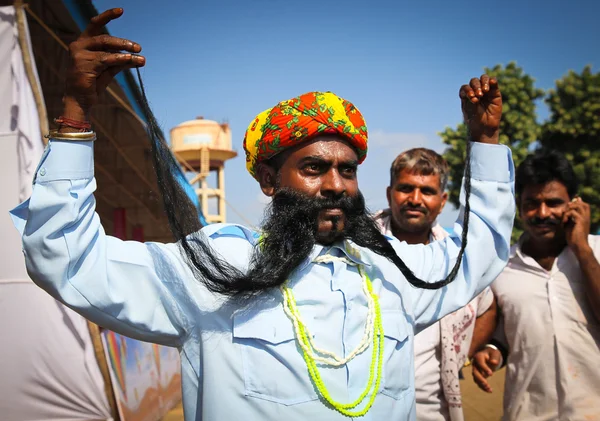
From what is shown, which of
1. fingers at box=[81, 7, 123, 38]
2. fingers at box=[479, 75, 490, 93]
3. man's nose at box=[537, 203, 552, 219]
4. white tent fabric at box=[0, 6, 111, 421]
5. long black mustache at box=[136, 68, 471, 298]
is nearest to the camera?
fingers at box=[81, 7, 123, 38]

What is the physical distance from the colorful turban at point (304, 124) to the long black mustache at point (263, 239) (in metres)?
0.20

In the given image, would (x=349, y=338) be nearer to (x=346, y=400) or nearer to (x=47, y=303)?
(x=346, y=400)

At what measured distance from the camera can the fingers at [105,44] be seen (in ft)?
4.75

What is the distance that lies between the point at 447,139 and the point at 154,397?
45.7 feet

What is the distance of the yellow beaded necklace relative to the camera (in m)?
1.64

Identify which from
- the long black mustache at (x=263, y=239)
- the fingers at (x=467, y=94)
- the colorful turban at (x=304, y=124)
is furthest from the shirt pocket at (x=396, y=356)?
the fingers at (x=467, y=94)

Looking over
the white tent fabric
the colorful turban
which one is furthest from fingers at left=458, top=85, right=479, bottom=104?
the white tent fabric

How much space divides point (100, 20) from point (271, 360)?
3.46ft

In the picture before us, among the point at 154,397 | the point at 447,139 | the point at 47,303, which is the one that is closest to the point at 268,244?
the point at 47,303

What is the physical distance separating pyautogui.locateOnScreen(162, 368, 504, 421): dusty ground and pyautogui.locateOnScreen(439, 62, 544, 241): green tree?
984 cm

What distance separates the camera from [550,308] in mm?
2877

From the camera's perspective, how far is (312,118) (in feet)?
6.28

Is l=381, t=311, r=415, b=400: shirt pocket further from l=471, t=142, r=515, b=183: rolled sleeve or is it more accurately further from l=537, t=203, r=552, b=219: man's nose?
l=537, t=203, r=552, b=219: man's nose

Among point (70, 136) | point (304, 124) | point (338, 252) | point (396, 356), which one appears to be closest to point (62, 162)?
point (70, 136)
